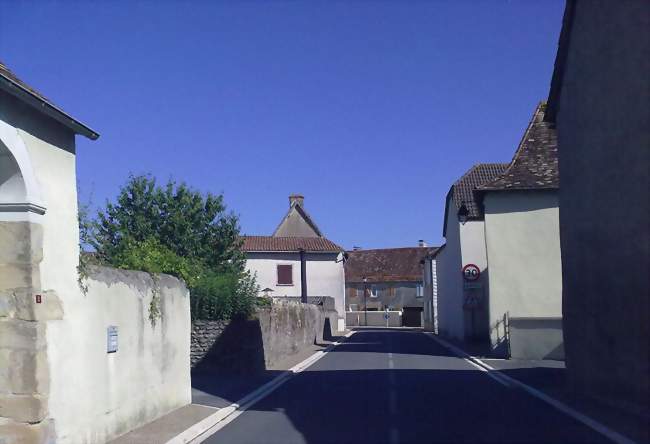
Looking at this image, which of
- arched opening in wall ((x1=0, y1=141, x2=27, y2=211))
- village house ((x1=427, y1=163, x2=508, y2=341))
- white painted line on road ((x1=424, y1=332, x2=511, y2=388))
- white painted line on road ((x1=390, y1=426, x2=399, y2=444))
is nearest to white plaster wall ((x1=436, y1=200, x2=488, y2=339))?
village house ((x1=427, y1=163, x2=508, y2=341))

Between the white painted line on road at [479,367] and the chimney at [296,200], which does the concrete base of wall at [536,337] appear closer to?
the white painted line on road at [479,367]

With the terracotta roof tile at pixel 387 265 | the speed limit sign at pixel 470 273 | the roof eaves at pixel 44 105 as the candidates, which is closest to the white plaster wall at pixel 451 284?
the speed limit sign at pixel 470 273

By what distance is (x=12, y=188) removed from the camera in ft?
25.6

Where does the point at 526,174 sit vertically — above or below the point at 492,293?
above

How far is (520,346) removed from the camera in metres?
23.8

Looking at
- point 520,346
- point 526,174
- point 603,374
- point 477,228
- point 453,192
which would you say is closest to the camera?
point 603,374

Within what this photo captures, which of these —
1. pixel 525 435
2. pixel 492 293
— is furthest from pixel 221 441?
pixel 492 293

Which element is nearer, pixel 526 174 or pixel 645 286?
pixel 645 286

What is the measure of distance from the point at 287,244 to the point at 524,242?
32.7m

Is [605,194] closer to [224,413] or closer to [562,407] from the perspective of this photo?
[562,407]

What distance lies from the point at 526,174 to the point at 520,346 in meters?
6.74

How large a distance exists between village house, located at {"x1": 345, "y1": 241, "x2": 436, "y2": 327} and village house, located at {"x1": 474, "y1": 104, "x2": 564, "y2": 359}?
5200 cm

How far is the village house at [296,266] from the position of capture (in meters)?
56.9

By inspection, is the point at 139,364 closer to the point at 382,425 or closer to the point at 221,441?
the point at 221,441
